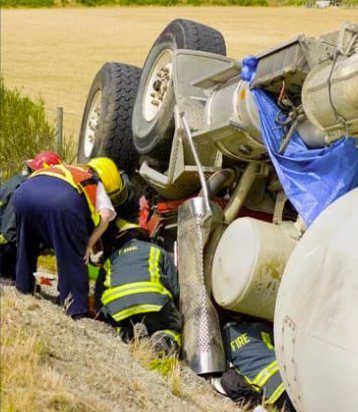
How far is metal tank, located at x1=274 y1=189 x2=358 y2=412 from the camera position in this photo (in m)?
2.99

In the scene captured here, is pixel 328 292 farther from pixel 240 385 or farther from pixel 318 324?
pixel 240 385

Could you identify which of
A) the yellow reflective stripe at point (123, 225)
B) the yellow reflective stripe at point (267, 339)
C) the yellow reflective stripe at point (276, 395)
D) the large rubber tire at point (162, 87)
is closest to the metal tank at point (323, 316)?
the yellow reflective stripe at point (276, 395)

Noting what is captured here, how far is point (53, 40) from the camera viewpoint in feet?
60.0

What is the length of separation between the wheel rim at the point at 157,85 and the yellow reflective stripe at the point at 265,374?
2238 millimetres

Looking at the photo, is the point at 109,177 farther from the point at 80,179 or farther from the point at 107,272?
the point at 107,272

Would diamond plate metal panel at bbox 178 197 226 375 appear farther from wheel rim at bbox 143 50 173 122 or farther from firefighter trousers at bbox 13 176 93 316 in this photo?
wheel rim at bbox 143 50 173 122

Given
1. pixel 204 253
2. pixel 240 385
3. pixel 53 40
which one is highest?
pixel 204 253

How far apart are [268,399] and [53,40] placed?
50.0 ft

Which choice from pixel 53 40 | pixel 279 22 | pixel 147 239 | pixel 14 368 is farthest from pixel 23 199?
pixel 53 40

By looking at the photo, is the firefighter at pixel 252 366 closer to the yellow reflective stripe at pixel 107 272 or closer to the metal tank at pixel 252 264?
the metal tank at pixel 252 264

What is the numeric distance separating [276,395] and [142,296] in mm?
947

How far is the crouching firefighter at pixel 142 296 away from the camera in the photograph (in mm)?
4582

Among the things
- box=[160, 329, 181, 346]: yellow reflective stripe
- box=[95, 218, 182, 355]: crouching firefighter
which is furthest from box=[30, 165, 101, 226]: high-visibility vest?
box=[160, 329, 181, 346]: yellow reflective stripe

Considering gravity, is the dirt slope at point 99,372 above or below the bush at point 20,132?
above
